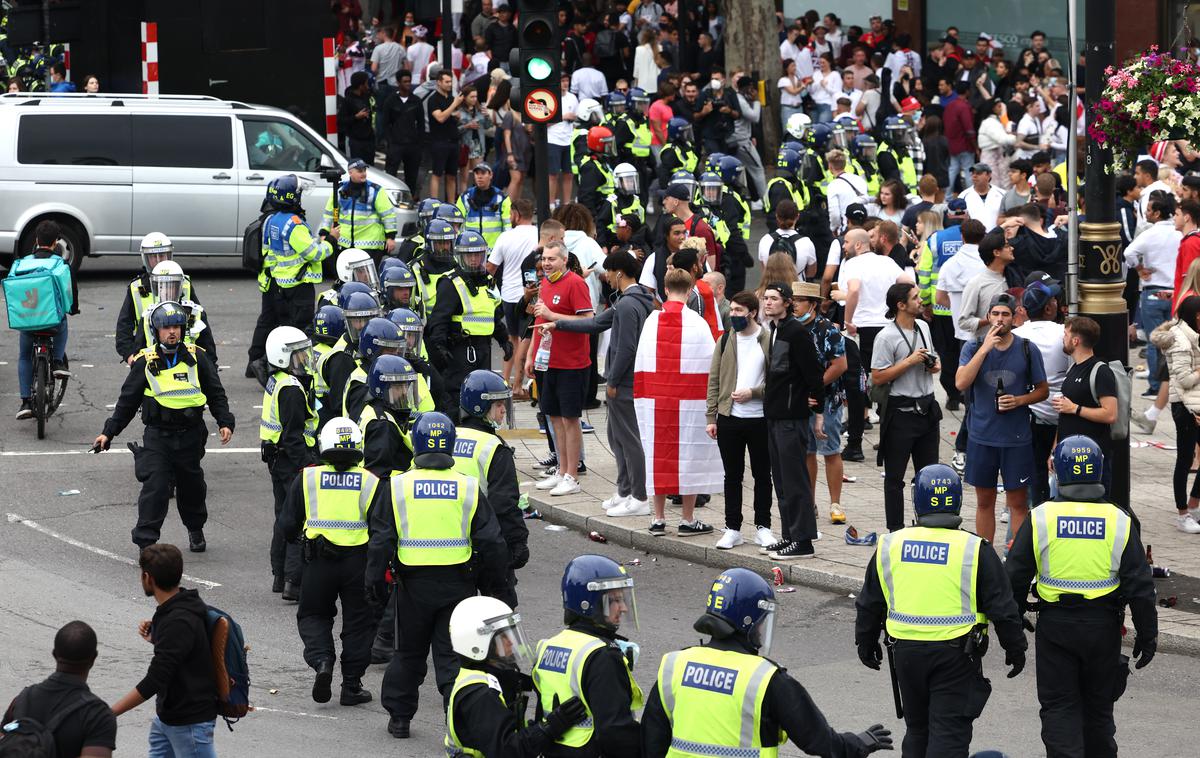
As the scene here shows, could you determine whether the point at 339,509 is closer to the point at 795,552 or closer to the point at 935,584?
the point at 935,584

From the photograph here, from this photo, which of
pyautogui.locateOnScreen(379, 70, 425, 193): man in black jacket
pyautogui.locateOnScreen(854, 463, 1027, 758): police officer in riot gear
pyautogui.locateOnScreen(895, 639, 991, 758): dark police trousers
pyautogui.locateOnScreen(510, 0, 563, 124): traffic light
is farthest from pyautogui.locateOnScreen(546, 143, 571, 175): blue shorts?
pyautogui.locateOnScreen(895, 639, 991, 758): dark police trousers

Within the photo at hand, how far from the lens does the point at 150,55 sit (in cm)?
2453

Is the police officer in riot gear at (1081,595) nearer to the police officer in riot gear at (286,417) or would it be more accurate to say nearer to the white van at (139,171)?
the police officer in riot gear at (286,417)

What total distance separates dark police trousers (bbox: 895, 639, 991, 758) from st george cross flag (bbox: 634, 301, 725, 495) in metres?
4.96

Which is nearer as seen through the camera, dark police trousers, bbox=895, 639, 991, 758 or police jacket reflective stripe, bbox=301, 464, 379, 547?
dark police trousers, bbox=895, 639, 991, 758

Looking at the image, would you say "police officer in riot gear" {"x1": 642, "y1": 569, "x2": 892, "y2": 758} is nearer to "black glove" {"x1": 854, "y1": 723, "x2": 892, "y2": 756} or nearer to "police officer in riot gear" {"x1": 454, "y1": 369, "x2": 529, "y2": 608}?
"black glove" {"x1": 854, "y1": 723, "x2": 892, "y2": 756}

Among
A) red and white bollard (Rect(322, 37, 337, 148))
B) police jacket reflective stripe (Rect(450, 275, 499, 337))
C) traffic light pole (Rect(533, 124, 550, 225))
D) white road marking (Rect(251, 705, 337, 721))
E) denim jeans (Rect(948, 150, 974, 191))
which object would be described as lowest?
white road marking (Rect(251, 705, 337, 721))

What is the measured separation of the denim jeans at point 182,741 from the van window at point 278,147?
46.6 ft

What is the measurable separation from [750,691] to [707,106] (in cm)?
1870

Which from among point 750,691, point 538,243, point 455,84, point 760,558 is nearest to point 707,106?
point 455,84

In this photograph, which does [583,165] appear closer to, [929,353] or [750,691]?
[929,353]

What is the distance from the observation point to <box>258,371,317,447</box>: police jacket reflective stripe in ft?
38.6

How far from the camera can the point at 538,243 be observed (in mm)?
15641

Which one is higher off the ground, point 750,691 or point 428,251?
point 428,251
